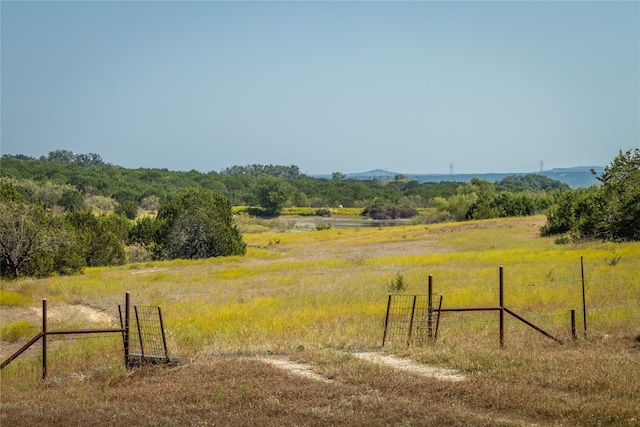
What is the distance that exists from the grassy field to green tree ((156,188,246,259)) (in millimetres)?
17991

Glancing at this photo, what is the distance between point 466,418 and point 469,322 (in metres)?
Answer: 9.64

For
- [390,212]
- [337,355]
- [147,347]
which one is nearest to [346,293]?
[147,347]

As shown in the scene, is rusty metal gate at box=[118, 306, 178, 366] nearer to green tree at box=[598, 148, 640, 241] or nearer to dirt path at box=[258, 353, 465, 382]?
dirt path at box=[258, 353, 465, 382]

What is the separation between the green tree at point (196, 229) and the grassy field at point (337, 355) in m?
18.0

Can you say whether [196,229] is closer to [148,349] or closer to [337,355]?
[148,349]

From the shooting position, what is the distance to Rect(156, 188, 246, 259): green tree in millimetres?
53500

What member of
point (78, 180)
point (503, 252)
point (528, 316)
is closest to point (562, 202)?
point (503, 252)

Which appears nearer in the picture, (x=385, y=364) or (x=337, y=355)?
(x=385, y=364)

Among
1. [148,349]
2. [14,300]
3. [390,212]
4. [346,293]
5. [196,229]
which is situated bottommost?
[14,300]

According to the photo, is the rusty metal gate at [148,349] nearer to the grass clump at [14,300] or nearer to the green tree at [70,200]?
the grass clump at [14,300]

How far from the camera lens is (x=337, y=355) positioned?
47.3ft

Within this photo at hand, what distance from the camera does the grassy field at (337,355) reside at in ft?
32.8

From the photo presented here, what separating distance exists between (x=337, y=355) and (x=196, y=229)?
4139 cm

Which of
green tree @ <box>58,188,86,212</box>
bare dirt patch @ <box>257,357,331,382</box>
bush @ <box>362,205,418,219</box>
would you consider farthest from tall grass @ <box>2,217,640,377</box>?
bush @ <box>362,205,418,219</box>
